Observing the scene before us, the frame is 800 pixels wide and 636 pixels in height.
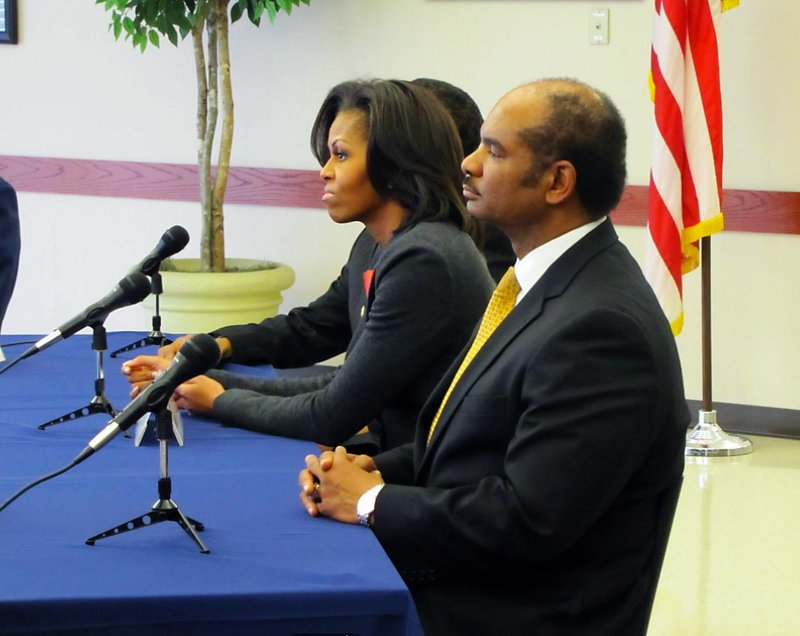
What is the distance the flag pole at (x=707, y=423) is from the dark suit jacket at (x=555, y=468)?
3114 millimetres

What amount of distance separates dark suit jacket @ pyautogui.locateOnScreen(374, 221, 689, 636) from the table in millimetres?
146

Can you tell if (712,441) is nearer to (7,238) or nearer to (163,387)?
(7,238)

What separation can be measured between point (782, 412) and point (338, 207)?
10.6 feet

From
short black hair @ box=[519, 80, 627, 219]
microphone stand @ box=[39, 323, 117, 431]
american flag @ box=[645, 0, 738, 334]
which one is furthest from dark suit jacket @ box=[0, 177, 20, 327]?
american flag @ box=[645, 0, 738, 334]

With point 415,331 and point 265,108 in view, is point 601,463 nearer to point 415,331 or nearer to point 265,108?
point 415,331

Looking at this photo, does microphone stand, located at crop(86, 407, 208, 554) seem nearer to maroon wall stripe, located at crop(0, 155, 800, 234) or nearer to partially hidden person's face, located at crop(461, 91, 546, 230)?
partially hidden person's face, located at crop(461, 91, 546, 230)

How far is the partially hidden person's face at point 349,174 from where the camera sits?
2.44 m

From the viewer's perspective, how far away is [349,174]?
2.44 meters

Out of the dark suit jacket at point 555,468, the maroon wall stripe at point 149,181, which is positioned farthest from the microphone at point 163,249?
the maroon wall stripe at point 149,181

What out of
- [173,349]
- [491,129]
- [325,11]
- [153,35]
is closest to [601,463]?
[491,129]

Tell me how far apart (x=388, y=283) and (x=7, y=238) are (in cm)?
123

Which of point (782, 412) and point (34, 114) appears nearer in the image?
point (782, 412)

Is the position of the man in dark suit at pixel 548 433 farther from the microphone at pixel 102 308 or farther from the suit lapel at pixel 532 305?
the microphone at pixel 102 308

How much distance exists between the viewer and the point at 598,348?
161 cm
